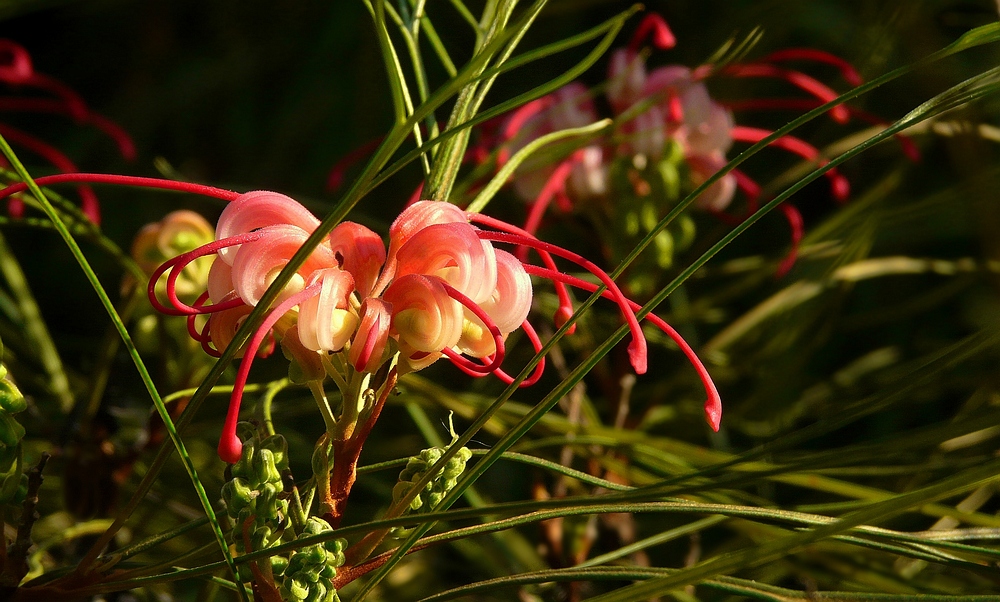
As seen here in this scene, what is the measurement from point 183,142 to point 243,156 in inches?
3.4

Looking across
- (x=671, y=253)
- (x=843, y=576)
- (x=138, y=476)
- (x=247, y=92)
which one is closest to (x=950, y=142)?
(x=671, y=253)

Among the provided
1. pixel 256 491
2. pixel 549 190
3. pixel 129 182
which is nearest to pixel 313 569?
pixel 256 491

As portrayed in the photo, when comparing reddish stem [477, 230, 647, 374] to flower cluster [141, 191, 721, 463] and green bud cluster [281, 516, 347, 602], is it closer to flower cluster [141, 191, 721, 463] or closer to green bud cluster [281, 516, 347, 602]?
flower cluster [141, 191, 721, 463]

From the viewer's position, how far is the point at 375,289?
1.20 ft

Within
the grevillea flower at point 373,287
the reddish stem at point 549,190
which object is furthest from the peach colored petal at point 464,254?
the reddish stem at point 549,190

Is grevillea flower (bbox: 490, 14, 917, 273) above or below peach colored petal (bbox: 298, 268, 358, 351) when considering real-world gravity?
below

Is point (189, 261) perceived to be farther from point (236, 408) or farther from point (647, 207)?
point (647, 207)

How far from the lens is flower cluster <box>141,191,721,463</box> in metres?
0.34

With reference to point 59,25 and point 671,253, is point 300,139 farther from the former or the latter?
point 671,253

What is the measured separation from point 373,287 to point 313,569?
10 cm

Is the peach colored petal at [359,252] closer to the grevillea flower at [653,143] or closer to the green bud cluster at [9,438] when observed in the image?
the green bud cluster at [9,438]

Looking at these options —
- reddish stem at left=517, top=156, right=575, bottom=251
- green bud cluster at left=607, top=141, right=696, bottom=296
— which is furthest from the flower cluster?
green bud cluster at left=607, top=141, right=696, bottom=296

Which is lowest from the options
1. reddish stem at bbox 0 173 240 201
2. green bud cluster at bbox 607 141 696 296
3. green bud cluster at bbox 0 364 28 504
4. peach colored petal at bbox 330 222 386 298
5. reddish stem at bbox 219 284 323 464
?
green bud cluster at bbox 607 141 696 296

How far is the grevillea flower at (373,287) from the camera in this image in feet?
1.11
